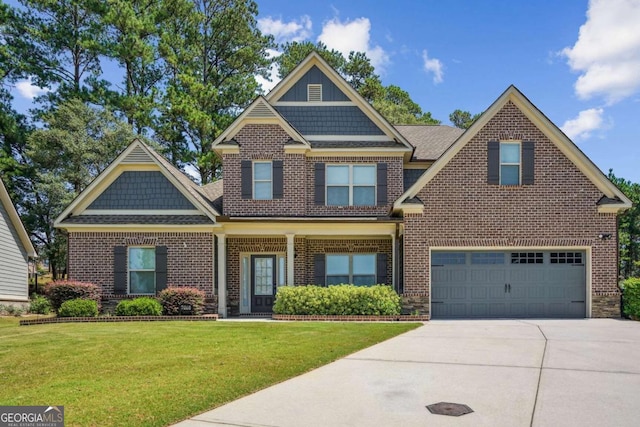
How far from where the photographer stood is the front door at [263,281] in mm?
19172

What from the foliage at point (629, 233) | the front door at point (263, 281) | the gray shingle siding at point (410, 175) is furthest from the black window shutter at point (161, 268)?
the foliage at point (629, 233)

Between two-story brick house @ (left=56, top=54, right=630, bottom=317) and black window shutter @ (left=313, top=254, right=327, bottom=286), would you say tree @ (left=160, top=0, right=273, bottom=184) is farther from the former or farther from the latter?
black window shutter @ (left=313, top=254, right=327, bottom=286)

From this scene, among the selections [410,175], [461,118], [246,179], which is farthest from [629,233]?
[246,179]

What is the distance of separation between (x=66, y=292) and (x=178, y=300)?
12.1ft

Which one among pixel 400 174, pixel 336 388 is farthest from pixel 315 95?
pixel 336 388

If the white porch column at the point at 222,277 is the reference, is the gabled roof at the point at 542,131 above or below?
above

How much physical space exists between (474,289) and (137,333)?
405 inches

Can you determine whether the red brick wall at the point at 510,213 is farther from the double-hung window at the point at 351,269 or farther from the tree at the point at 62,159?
the tree at the point at 62,159

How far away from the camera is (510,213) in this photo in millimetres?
16547

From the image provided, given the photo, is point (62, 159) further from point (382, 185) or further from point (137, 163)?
point (382, 185)

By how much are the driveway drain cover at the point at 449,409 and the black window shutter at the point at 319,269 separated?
12673 millimetres

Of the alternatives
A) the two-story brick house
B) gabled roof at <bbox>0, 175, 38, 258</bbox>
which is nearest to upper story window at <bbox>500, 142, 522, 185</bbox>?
the two-story brick house

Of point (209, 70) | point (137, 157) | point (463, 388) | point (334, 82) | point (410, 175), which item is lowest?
point (463, 388)

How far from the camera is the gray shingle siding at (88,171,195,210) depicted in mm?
17906
